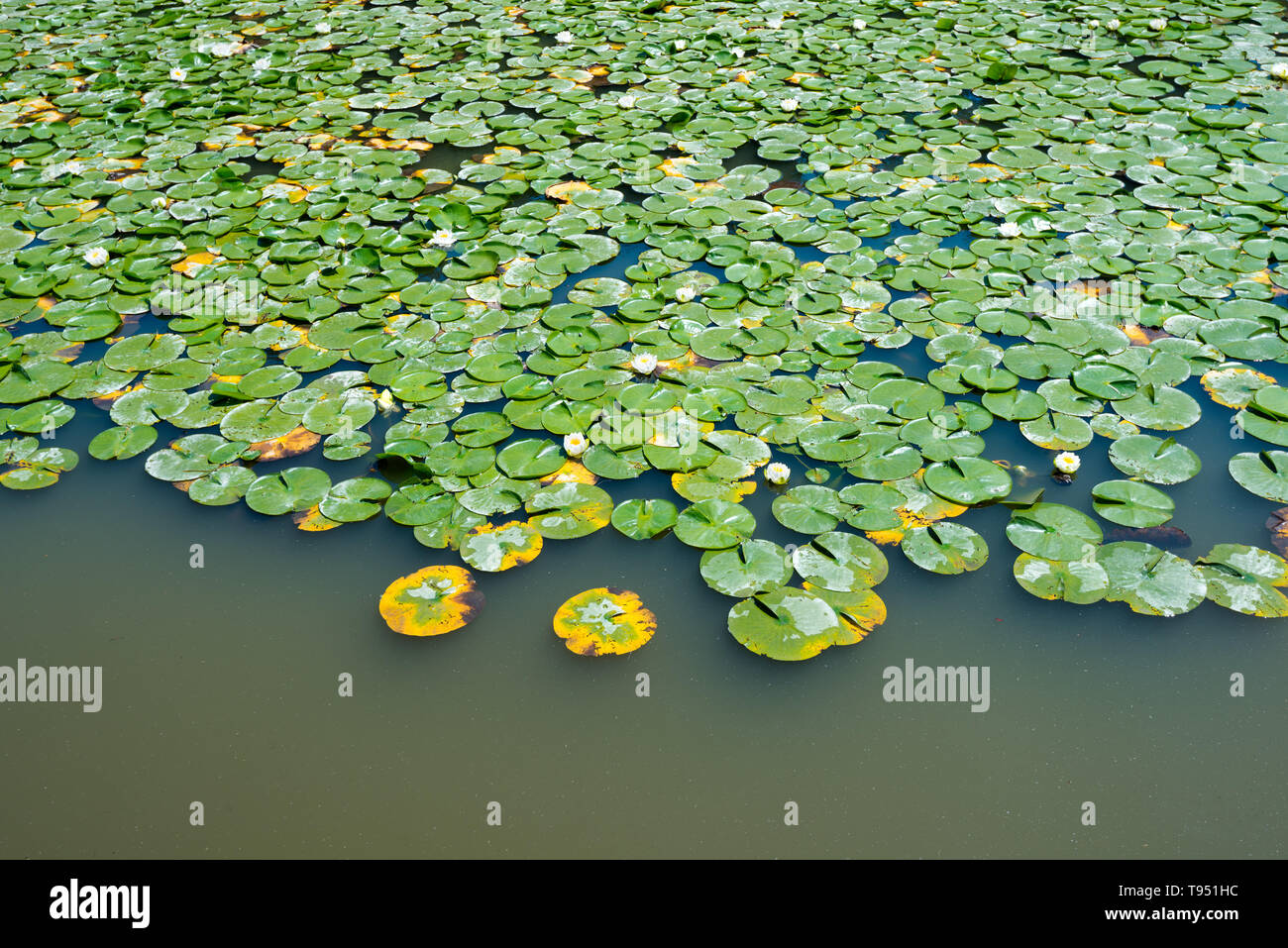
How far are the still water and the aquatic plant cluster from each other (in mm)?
91

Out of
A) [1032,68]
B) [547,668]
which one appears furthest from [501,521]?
[1032,68]

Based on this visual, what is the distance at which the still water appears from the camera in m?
1.99

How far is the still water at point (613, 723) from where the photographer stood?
1.99 meters

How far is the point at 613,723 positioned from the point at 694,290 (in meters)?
1.88

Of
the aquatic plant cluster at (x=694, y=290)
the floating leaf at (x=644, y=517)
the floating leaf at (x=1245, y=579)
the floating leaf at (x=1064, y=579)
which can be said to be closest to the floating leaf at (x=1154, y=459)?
the aquatic plant cluster at (x=694, y=290)

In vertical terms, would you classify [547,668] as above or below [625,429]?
below

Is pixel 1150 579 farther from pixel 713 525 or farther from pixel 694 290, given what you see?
pixel 694 290

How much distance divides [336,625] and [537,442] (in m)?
0.83

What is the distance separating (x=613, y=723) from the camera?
2.19 m

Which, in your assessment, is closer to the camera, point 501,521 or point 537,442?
point 501,521

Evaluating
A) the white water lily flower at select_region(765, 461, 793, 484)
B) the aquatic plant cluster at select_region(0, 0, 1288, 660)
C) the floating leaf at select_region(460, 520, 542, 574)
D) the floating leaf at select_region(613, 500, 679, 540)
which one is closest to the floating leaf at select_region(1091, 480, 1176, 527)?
the aquatic plant cluster at select_region(0, 0, 1288, 660)

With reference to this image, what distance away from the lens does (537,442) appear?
2.83m
